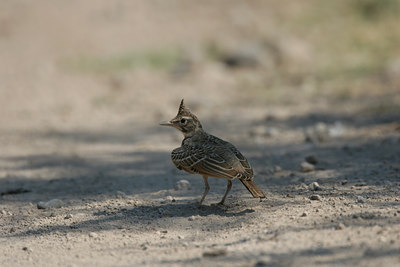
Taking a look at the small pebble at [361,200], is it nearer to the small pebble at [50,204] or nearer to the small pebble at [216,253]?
the small pebble at [216,253]

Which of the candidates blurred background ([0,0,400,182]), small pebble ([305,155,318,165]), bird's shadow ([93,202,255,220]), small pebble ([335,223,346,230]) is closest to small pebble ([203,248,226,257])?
small pebble ([335,223,346,230])

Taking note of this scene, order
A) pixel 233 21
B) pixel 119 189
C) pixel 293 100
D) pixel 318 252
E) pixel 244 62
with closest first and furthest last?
pixel 318 252, pixel 119 189, pixel 293 100, pixel 244 62, pixel 233 21

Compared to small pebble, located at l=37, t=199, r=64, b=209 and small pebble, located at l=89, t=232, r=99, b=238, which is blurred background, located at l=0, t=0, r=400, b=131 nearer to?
small pebble, located at l=37, t=199, r=64, b=209

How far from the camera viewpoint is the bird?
19.7ft

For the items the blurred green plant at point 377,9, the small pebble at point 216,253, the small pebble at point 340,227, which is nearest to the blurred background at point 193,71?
the blurred green plant at point 377,9

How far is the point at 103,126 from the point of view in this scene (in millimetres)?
11438

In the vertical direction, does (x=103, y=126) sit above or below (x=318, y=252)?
above

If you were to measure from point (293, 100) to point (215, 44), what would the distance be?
439cm

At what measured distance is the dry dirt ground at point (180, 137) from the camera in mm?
5398

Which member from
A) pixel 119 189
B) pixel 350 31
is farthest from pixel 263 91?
pixel 119 189

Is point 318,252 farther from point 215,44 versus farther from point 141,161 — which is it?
point 215,44

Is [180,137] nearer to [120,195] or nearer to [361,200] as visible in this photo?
[120,195]

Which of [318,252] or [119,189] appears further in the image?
[119,189]

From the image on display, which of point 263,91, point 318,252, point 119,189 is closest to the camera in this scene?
point 318,252
